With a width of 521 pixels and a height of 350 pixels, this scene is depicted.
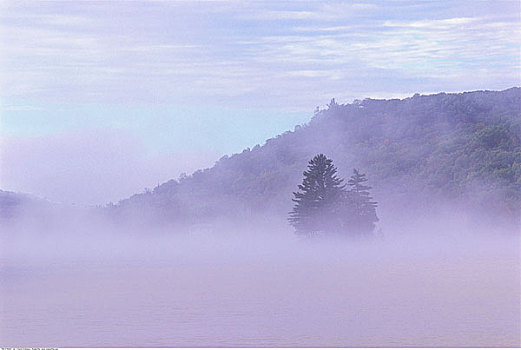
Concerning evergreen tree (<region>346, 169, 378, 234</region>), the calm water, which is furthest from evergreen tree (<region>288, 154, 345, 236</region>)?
the calm water

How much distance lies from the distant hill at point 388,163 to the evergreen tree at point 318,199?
33682mm

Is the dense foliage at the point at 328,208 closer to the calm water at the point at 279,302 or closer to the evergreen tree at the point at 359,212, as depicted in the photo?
the evergreen tree at the point at 359,212

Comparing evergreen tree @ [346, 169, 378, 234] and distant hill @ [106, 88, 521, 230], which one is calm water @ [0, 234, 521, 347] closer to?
evergreen tree @ [346, 169, 378, 234]

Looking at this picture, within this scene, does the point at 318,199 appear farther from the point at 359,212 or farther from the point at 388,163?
the point at 388,163

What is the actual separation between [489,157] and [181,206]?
30.9m

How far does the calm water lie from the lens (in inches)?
929

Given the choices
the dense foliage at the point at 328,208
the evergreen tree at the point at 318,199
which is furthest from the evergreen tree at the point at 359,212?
the evergreen tree at the point at 318,199

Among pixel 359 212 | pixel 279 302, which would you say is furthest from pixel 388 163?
pixel 279 302

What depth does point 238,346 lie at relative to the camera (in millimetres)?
22281

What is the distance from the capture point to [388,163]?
105 metres

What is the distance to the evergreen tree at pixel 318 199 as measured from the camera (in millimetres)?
46906

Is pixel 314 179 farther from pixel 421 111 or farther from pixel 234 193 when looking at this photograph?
pixel 421 111

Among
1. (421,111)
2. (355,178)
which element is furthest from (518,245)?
(421,111)

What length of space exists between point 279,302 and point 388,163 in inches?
2993
